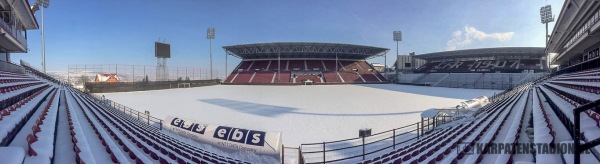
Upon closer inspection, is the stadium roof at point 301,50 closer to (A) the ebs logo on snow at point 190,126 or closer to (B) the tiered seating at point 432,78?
(B) the tiered seating at point 432,78

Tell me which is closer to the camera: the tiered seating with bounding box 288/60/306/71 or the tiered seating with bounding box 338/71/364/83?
the tiered seating with bounding box 338/71/364/83

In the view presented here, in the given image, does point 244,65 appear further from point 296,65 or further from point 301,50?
point 301,50

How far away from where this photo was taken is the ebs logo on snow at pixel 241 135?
597cm

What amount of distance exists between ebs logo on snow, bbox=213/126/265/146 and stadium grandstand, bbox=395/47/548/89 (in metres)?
41.5

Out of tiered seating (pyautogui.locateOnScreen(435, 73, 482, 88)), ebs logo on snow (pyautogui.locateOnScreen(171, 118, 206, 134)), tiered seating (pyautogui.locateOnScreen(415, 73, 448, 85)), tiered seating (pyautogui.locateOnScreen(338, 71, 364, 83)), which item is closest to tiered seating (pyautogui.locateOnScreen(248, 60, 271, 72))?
tiered seating (pyautogui.locateOnScreen(338, 71, 364, 83))

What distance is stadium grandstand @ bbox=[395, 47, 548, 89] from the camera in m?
39.2

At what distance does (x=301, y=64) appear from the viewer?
54750 millimetres

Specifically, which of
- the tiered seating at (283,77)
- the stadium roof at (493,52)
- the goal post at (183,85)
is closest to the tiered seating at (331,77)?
the tiered seating at (283,77)

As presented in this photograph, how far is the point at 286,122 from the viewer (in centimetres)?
1045

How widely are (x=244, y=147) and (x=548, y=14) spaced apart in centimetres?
4869

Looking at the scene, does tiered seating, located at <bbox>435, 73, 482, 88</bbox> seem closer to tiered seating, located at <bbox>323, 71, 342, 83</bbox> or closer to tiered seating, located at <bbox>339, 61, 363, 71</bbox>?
tiered seating, located at <bbox>339, 61, 363, 71</bbox>

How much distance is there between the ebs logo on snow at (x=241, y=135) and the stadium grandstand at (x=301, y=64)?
41.0 m

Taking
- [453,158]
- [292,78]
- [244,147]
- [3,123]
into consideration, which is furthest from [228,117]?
[292,78]

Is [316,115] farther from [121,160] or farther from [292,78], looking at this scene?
[292,78]
